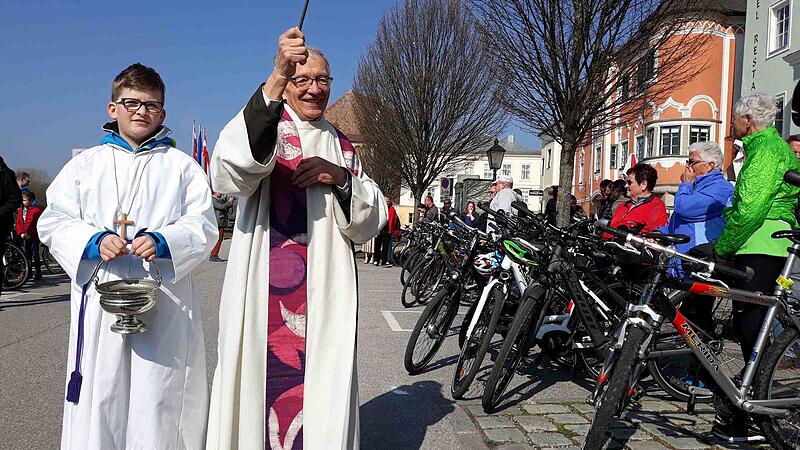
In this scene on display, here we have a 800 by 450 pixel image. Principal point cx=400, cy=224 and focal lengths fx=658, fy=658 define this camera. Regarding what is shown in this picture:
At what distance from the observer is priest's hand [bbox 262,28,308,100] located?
2.28m

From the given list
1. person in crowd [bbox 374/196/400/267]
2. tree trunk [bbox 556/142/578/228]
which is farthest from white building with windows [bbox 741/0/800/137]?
person in crowd [bbox 374/196/400/267]

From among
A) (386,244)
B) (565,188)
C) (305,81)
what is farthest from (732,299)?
(386,244)

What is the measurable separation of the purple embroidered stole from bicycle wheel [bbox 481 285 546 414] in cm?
221

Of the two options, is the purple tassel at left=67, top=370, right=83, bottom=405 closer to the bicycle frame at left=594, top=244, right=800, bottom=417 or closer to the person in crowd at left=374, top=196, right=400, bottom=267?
the bicycle frame at left=594, top=244, right=800, bottom=417

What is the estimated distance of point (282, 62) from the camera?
7.60 feet

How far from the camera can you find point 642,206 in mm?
6902

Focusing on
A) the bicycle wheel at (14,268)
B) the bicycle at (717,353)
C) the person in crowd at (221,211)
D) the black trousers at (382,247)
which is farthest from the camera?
→ the black trousers at (382,247)

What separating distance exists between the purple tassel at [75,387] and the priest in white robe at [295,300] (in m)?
0.54

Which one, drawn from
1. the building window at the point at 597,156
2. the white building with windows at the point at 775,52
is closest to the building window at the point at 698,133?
the white building with windows at the point at 775,52

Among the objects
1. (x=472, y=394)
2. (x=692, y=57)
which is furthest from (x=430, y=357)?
(x=692, y=57)

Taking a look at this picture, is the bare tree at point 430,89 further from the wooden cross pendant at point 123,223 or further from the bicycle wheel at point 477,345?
the wooden cross pendant at point 123,223

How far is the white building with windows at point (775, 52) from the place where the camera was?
20844 millimetres

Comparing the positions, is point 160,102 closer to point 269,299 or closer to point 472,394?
point 269,299

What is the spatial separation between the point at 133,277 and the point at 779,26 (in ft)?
83.4
